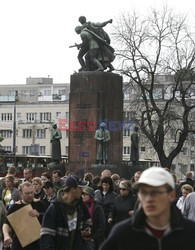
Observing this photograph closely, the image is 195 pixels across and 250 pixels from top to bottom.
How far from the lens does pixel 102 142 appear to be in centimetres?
3316

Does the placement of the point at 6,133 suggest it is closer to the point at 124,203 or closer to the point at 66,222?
the point at 124,203

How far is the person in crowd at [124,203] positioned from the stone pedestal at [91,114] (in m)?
19.8

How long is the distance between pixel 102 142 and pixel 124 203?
1897 cm

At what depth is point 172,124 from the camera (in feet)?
163

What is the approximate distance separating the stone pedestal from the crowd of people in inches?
644

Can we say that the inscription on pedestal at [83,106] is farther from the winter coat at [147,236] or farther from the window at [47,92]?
the window at [47,92]

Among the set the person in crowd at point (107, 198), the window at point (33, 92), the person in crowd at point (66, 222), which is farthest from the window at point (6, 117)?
the person in crowd at point (66, 222)

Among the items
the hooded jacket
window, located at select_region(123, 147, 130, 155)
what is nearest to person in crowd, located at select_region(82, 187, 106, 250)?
the hooded jacket

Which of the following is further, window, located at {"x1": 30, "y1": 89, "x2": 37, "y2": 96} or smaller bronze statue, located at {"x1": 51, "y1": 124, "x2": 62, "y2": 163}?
window, located at {"x1": 30, "y1": 89, "x2": 37, "y2": 96}

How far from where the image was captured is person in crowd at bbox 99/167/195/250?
5129 millimetres

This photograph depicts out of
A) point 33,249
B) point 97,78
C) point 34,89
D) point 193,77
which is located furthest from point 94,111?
point 34,89

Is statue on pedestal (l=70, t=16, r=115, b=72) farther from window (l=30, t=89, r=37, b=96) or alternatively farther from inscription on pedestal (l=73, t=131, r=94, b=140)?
window (l=30, t=89, r=37, b=96)

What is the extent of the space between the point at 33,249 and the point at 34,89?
119783mm

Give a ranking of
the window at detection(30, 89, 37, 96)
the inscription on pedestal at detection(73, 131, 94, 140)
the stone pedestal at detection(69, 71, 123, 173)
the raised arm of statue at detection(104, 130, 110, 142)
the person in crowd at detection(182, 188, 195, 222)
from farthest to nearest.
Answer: the window at detection(30, 89, 37, 96), the stone pedestal at detection(69, 71, 123, 173), the inscription on pedestal at detection(73, 131, 94, 140), the raised arm of statue at detection(104, 130, 110, 142), the person in crowd at detection(182, 188, 195, 222)
